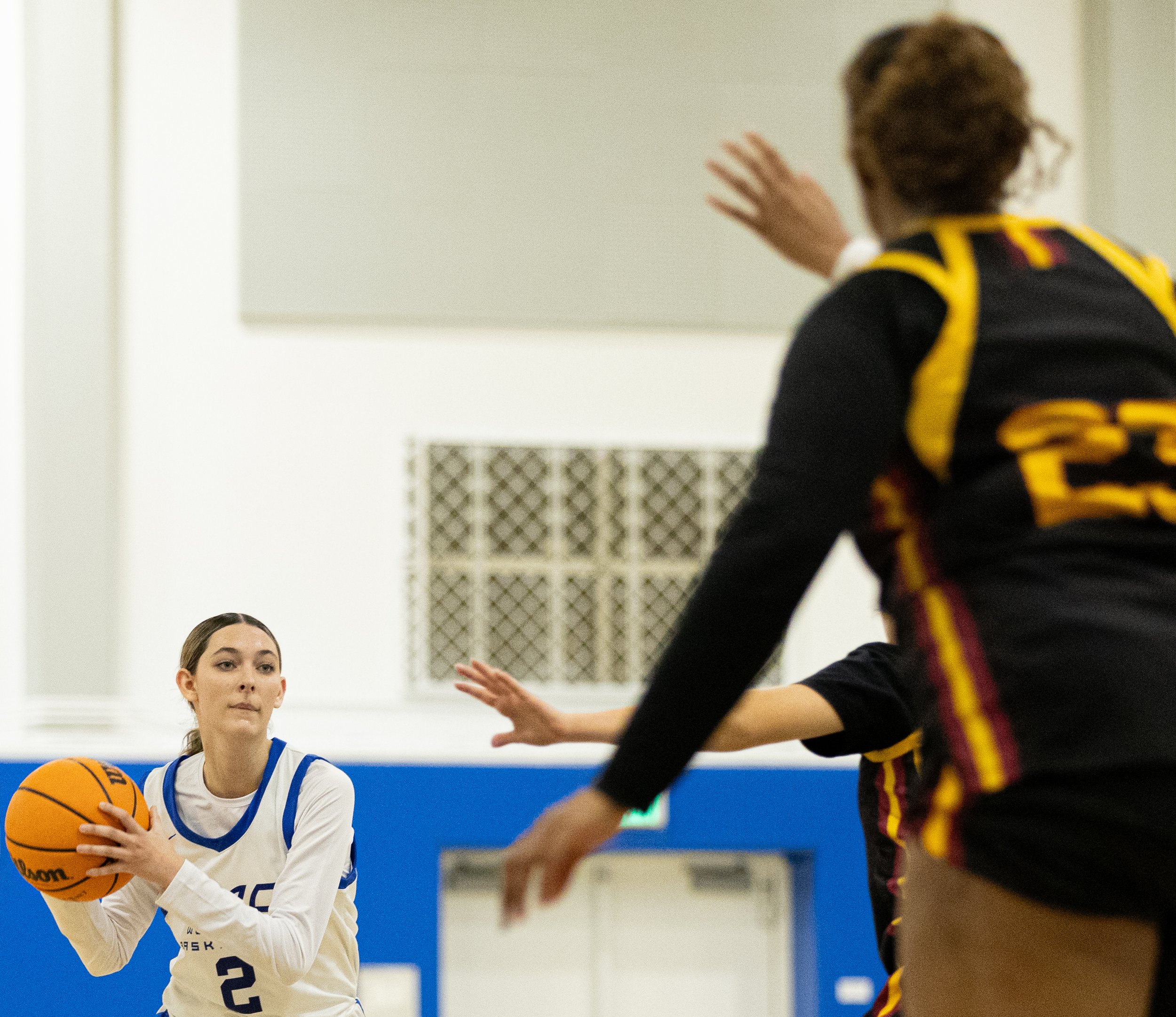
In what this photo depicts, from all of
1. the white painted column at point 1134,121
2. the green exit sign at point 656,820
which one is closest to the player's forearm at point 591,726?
the green exit sign at point 656,820

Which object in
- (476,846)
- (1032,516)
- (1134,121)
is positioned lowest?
(476,846)

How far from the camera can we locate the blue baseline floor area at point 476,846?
6.89m

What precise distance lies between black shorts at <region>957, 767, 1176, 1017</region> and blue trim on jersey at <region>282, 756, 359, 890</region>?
2.51m

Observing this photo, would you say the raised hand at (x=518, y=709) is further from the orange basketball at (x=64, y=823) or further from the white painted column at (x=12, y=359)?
the white painted column at (x=12, y=359)

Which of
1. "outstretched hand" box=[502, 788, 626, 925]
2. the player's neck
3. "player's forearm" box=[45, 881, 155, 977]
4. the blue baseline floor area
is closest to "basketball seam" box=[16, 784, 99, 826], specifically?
"player's forearm" box=[45, 881, 155, 977]

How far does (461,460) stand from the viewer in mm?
8086

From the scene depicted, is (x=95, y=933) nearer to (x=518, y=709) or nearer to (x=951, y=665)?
(x=518, y=709)

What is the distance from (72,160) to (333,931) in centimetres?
596

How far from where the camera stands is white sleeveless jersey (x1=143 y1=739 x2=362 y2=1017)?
3385 millimetres

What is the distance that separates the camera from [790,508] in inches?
49.0

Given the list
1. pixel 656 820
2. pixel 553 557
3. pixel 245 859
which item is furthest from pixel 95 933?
pixel 553 557

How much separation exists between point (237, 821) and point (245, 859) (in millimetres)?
96

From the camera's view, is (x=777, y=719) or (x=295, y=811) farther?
(x=295, y=811)

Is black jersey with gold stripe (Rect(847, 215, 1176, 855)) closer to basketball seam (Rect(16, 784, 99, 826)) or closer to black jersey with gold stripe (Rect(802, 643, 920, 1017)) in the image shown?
black jersey with gold stripe (Rect(802, 643, 920, 1017))
